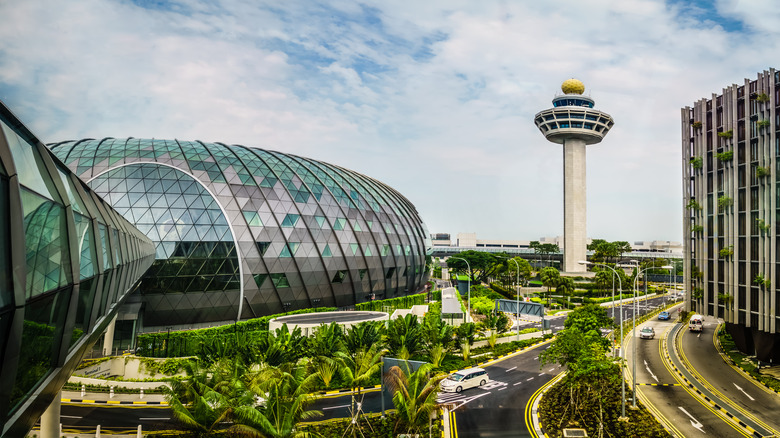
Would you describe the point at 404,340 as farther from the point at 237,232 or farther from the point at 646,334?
the point at 646,334

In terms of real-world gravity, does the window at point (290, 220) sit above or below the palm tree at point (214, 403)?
above

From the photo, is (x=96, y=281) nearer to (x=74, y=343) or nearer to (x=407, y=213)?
(x=74, y=343)

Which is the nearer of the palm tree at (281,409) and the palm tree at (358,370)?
the palm tree at (281,409)

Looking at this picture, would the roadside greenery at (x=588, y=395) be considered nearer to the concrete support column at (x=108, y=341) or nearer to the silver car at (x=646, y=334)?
the silver car at (x=646, y=334)

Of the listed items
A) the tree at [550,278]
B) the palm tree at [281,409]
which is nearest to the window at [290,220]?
the palm tree at [281,409]

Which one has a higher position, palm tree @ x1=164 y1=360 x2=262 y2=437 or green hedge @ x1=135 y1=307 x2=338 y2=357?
palm tree @ x1=164 y1=360 x2=262 y2=437

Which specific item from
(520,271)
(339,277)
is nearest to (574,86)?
(520,271)

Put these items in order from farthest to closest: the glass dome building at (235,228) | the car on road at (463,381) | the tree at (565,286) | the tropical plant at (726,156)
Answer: the tree at (565,286) < the glass dome building at (235,228) < the tropical plant at (726,156) < the car on road at (463,381)

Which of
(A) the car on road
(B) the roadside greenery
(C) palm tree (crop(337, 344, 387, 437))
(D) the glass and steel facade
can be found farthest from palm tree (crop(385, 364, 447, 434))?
(D) the glass and steel facade

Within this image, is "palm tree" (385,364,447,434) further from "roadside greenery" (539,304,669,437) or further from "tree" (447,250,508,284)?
"tree" (447,250,508,284)
